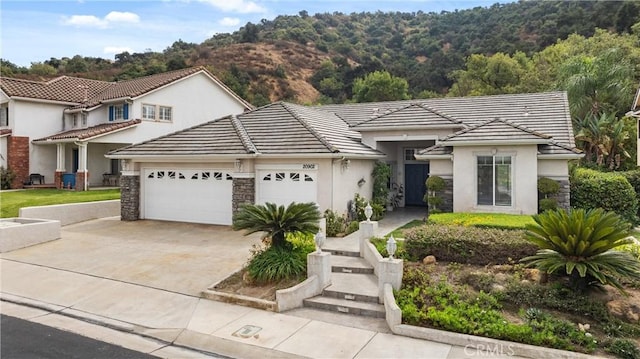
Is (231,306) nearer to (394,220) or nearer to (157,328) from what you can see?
(157,328)

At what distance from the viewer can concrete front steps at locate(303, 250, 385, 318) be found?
320 inches

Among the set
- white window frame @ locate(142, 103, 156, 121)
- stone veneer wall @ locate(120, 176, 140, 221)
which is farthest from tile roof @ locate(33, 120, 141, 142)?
stone veneer wall @ locate(120, 176, 140, 221)

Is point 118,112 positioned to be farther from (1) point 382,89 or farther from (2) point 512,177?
(1) point 382,89

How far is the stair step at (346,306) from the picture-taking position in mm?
7992

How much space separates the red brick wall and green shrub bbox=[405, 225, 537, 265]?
25.4 meters

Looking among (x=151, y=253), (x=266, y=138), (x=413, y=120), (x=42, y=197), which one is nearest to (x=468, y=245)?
(x=151, y=253)

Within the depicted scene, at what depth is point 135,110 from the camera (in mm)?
25203

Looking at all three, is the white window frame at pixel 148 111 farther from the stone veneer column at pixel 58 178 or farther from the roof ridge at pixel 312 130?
the roof ridge at pixel 312 130

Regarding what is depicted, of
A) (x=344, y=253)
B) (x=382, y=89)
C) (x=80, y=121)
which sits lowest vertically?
(x=344, y=253)

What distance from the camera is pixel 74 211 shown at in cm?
1753

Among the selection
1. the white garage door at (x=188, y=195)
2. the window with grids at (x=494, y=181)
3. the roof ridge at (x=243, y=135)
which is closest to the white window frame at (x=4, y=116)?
the white garage door at (x=188, y=195)

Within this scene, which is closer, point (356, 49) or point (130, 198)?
point (130, 198)

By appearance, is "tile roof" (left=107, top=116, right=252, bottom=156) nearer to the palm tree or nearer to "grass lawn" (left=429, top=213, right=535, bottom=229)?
the palm tree

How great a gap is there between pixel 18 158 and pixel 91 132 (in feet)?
19.0
